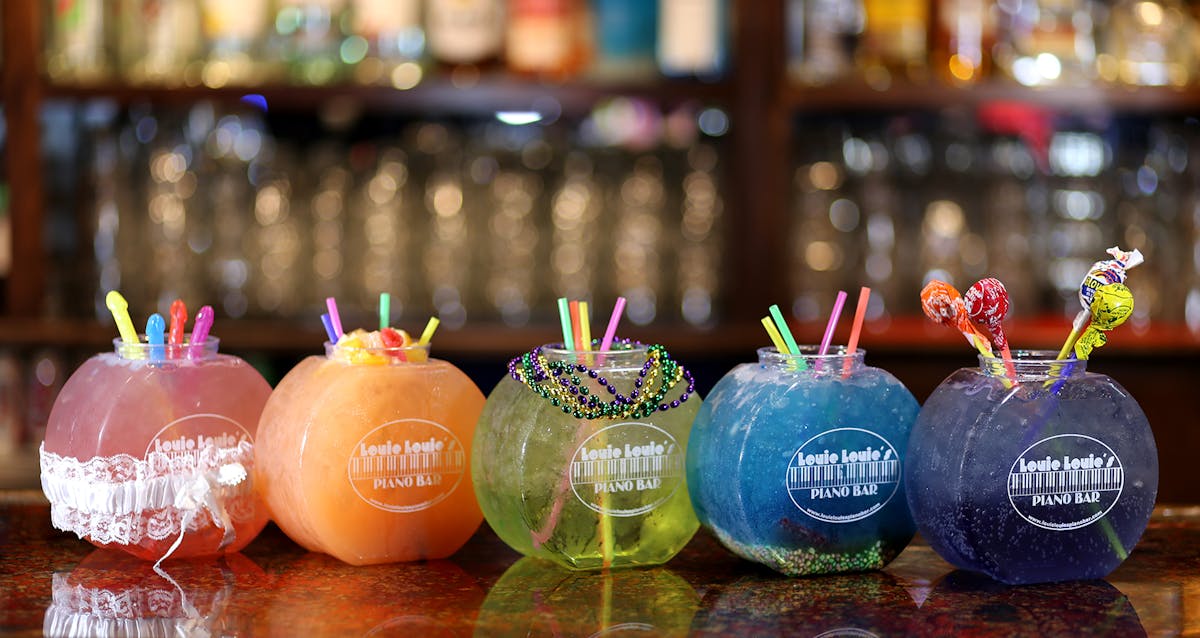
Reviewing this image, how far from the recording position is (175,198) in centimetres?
256

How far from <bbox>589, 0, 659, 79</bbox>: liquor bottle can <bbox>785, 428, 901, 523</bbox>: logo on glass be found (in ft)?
5.06

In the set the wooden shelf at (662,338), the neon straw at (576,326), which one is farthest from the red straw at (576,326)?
the wooden shelf at (662,338)

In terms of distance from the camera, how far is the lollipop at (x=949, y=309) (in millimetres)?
999

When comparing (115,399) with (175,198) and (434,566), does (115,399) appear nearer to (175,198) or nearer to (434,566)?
(434,566)

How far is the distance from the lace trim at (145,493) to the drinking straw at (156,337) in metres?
0.08

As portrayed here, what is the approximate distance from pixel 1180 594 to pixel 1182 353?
4.91ft

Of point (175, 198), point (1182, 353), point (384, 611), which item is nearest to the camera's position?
point (384, 611)

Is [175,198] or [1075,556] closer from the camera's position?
[1075,556]

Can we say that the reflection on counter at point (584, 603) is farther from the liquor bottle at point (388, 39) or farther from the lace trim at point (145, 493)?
the liquor bottle at point (388, 39)

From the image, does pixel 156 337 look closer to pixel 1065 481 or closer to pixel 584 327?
pixel 584 327

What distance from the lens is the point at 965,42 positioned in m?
2.48

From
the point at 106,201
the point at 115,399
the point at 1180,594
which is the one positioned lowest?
the point at 1180,594

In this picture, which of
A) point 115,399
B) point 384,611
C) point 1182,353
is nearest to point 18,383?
point 115,399

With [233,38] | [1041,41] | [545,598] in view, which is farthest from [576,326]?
[1041,41]
